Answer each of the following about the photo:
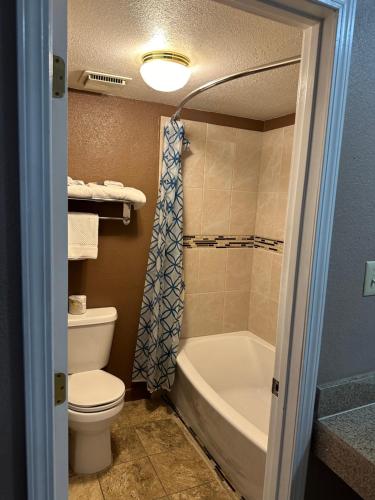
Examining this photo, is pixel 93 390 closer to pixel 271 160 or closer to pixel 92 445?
pixel 92 445

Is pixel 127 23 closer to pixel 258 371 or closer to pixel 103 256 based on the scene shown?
pixel 103 256

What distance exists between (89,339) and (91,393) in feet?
1.18

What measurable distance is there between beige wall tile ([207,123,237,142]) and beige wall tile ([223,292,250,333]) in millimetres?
1244

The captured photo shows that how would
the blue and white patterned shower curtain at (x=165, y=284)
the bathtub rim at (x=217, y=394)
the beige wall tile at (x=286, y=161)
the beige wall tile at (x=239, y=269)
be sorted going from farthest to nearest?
1. the beige wall tile at (x=239, y=269)
2. the beige wall tile at (x=286, y=161)
3. the blue and white patterned shower curtain at (x=165, y=284)
4. the bathtub rim at (x=217, y=394)

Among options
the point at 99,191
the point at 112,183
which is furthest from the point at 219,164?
the point at 99,191

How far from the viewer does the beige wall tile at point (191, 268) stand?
280cm

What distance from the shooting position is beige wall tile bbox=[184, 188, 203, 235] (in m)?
2.73

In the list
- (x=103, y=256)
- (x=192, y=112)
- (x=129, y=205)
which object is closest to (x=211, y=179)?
Answer: (x=192, y=112)

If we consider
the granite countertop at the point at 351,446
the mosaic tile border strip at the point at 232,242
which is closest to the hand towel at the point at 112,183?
the mosaic tile border strip at the point at 232,242

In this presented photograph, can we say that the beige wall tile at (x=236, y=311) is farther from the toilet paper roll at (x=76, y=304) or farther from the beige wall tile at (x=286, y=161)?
the toilet paper roll at (x=76, y=304)

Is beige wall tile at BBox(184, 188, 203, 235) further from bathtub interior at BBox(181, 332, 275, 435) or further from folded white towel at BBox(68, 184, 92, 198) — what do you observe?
bathtub interior at BBox(181, 332, 275, 435)

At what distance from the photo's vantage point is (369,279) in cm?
114

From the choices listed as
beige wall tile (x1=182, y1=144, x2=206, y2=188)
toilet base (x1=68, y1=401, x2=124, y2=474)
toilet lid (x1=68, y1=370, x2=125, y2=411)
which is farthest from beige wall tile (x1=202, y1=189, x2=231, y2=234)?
toilet base (x1=68, y1=401, x2=124, y2=474)

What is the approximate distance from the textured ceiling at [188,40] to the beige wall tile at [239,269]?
49.2 inches
